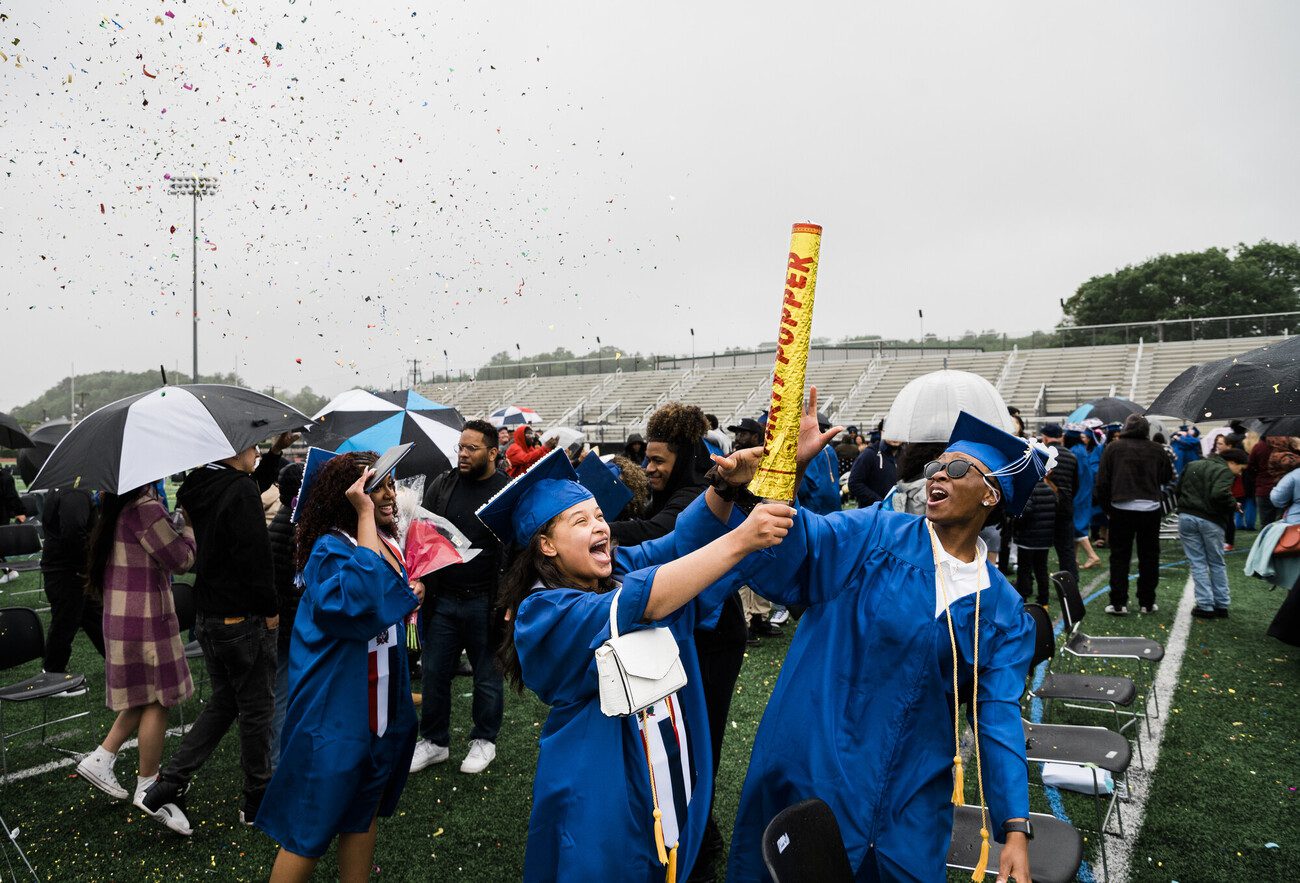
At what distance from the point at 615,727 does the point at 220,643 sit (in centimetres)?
302

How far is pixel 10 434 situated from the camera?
31.3 feet

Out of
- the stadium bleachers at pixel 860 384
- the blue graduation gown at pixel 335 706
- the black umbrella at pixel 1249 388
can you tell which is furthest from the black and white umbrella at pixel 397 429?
the stadium bleachers at pixel 860 384

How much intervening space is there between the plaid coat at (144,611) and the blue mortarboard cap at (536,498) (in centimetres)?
332

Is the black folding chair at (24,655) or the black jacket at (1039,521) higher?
the black jacket at (1039,521)

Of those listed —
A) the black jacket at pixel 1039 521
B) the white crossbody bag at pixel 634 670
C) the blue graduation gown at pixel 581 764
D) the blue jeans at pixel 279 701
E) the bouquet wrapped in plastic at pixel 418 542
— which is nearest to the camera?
the white crossbody bag at pixel 634 670

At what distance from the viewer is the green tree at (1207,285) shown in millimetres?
46531

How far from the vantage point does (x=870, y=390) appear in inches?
1377

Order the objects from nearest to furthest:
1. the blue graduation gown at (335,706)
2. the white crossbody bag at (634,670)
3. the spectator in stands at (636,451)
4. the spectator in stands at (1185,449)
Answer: the white crossbody bag at (634,670) → the blue graduation gown at (335,706) → the spectator in stands at (636,451) → the spectator in stands at (1185,449)

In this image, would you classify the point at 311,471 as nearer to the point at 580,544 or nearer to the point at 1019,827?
the point at 580,544

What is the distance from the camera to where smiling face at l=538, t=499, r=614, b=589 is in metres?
2.24

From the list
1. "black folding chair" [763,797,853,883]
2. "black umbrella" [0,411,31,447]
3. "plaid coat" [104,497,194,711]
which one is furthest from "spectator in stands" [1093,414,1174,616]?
"black umbrella" [0,411,31,447]

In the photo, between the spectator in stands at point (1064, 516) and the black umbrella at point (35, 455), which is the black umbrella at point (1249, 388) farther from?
the black umbrella at point (35, 455)

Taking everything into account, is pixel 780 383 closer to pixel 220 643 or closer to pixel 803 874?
pixel 803 874

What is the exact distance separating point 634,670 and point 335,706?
1.79 m
